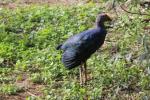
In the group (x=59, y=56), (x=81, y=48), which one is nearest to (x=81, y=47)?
(x=81, y=48)

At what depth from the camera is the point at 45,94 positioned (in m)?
6.96

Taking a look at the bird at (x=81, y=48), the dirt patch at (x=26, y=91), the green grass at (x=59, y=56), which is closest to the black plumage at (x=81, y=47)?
the bird at (x=81, y=48)

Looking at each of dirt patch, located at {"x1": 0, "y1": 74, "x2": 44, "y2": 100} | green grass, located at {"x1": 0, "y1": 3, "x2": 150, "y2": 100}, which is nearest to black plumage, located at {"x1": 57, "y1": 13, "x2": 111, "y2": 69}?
green grass, located at {"x1": 0, "y1": 3, "x2": 150, "y2": 100}

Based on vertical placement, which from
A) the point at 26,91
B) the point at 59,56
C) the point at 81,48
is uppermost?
the point at 81,48

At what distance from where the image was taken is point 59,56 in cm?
803

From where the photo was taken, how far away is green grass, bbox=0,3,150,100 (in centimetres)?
674

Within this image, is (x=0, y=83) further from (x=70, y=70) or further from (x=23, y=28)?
(x=23, y=28)

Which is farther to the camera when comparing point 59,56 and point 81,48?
point 59,56

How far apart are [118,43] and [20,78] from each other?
1.99 metres

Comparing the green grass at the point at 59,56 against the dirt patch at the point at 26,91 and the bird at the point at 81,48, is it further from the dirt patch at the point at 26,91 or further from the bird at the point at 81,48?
the bird at the point at 81,48

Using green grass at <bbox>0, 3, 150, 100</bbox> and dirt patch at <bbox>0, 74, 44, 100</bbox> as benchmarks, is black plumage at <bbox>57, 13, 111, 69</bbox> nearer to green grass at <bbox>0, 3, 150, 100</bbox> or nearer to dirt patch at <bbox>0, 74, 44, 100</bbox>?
green grass at <bbox>0, 3, 150, 100</bbox>

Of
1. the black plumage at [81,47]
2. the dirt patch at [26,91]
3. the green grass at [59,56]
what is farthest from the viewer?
the dirt patch at [26,91]

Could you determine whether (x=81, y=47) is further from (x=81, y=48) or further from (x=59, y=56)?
(x=59, y=56)

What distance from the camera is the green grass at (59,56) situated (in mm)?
6743
